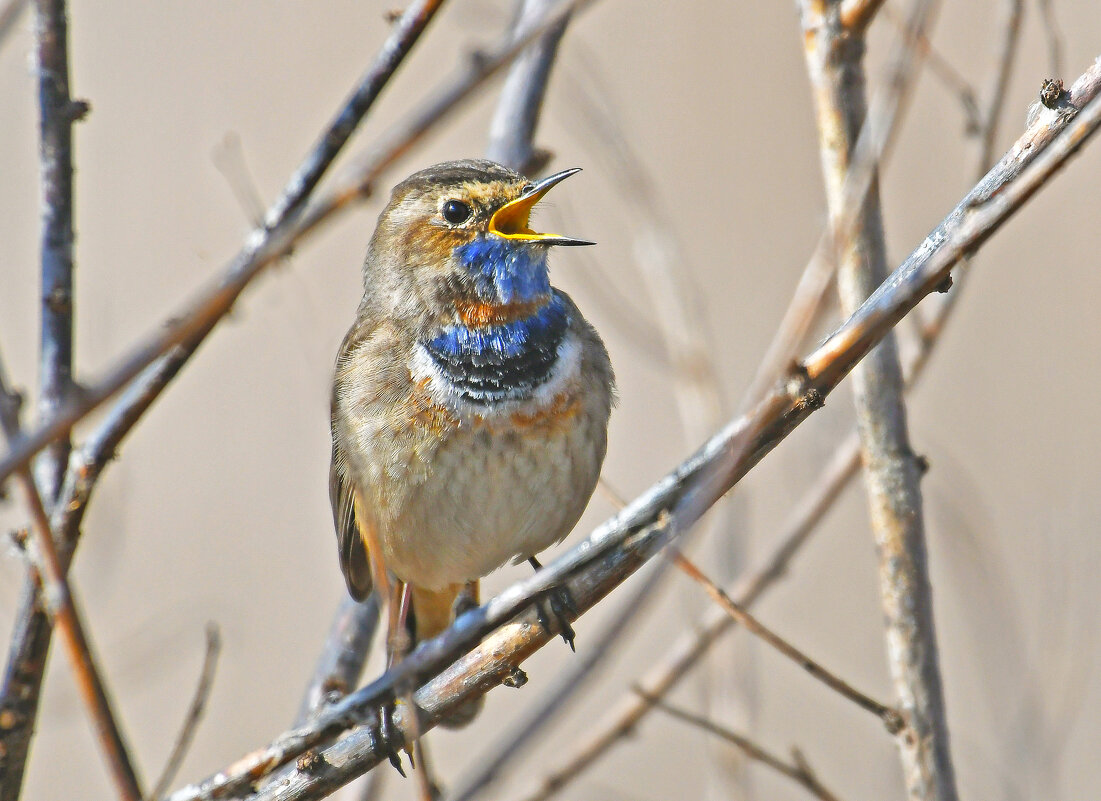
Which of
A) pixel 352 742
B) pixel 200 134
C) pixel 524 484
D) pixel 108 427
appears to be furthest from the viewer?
pixel 200 134

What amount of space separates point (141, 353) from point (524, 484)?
2.32 m

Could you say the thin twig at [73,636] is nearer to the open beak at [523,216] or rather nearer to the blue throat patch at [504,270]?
the open beak at [523,216]

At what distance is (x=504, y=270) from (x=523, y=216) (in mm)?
201

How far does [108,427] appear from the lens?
2900 mm

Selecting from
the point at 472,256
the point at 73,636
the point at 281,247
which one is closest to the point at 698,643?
the point at 472,256

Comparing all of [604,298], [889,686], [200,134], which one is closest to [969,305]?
[889,686]

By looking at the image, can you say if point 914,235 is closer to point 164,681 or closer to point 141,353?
point 164,681

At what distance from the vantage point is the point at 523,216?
386 centimetres

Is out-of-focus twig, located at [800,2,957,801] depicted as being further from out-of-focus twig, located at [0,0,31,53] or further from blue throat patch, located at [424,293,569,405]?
out-of-focus twig, located at [0,0,31,53]

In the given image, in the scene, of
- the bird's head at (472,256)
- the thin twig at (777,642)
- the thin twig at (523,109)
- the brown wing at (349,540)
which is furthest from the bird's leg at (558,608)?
the thin twig at (523,109)

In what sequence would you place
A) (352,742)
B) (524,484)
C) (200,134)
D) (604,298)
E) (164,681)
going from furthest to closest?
(200,134)
(164,681)
(604,298)
(524,484)
(352,742)

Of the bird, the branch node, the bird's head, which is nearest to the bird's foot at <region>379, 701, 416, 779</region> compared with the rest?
A: the bird

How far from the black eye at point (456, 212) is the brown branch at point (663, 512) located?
5.18ft

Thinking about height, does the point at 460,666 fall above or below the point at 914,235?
below
